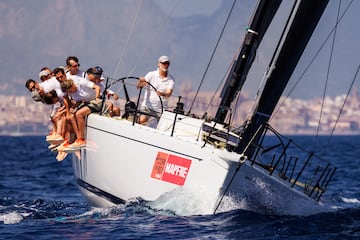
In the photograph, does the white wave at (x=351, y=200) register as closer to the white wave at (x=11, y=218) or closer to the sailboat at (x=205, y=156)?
the sailboat at (x=205, y=156)

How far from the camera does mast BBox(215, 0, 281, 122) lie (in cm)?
1301

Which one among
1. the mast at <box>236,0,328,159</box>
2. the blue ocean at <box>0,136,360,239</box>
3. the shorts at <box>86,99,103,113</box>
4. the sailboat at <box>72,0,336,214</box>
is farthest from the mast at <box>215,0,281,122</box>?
the blue ocean at <box>0,136,360,239</box>

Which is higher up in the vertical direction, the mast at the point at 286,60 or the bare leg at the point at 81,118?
the mast at the point at 286,60

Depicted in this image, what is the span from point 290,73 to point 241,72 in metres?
1.39

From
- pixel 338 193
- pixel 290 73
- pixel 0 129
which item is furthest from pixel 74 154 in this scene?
pixel 0 129

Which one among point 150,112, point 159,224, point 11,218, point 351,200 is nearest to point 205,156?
point 159,224

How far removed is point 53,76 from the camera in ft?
43.7

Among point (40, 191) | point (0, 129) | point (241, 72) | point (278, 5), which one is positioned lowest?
point (0, 129)

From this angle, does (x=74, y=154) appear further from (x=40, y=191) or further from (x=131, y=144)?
(x=40, y=191)

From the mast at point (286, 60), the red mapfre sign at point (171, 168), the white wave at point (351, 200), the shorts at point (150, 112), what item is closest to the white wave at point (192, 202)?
the red mapfre sign at point (171, 168)

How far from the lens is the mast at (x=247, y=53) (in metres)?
13.0

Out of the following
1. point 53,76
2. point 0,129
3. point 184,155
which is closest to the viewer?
point 184,155

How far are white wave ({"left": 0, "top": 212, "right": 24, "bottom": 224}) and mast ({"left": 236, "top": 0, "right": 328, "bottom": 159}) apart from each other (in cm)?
348

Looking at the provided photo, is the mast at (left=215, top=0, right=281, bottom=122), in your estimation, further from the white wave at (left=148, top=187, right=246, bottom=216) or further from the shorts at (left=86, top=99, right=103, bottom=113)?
the shorts at (left=86, top=99, right=103, bottom=113)
